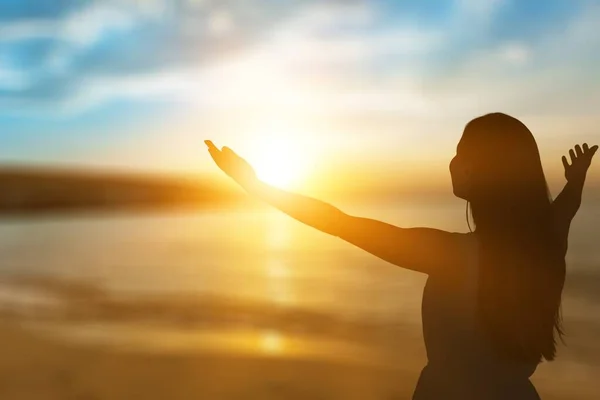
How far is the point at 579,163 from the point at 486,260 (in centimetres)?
101

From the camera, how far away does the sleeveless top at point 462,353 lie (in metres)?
1.95

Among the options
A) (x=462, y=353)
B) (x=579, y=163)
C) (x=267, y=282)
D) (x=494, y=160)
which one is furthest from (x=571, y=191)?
(x=267, y=282)

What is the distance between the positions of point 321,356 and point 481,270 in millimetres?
6233

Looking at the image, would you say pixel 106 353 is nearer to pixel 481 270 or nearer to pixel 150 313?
pixel 150 313

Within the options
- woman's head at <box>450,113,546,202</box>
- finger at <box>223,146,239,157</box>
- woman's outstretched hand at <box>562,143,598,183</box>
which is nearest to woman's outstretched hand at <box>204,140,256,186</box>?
finger at <box>223,146,239,157</box>

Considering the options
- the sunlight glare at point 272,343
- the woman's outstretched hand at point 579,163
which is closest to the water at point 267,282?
the sunlight glare at point 272,343

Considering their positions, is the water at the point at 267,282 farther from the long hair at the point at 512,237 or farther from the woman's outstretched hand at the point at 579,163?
the long hair at the point at 512,237

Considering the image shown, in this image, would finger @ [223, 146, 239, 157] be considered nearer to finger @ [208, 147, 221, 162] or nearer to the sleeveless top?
finger @ [208, 147, 221, 162]

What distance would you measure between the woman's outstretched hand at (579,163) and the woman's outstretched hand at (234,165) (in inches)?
51.5

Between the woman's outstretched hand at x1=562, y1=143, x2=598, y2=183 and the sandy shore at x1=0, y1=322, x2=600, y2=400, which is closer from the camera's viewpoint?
the woman's outstretched hand at x1=562, y1=143, x2=598, y2=183

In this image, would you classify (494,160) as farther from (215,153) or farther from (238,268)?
(238,268)

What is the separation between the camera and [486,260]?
1.93 m

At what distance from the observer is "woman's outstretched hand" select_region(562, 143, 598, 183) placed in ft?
8.54

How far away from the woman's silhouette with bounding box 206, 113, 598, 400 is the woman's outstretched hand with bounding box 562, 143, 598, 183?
0.62 metres
